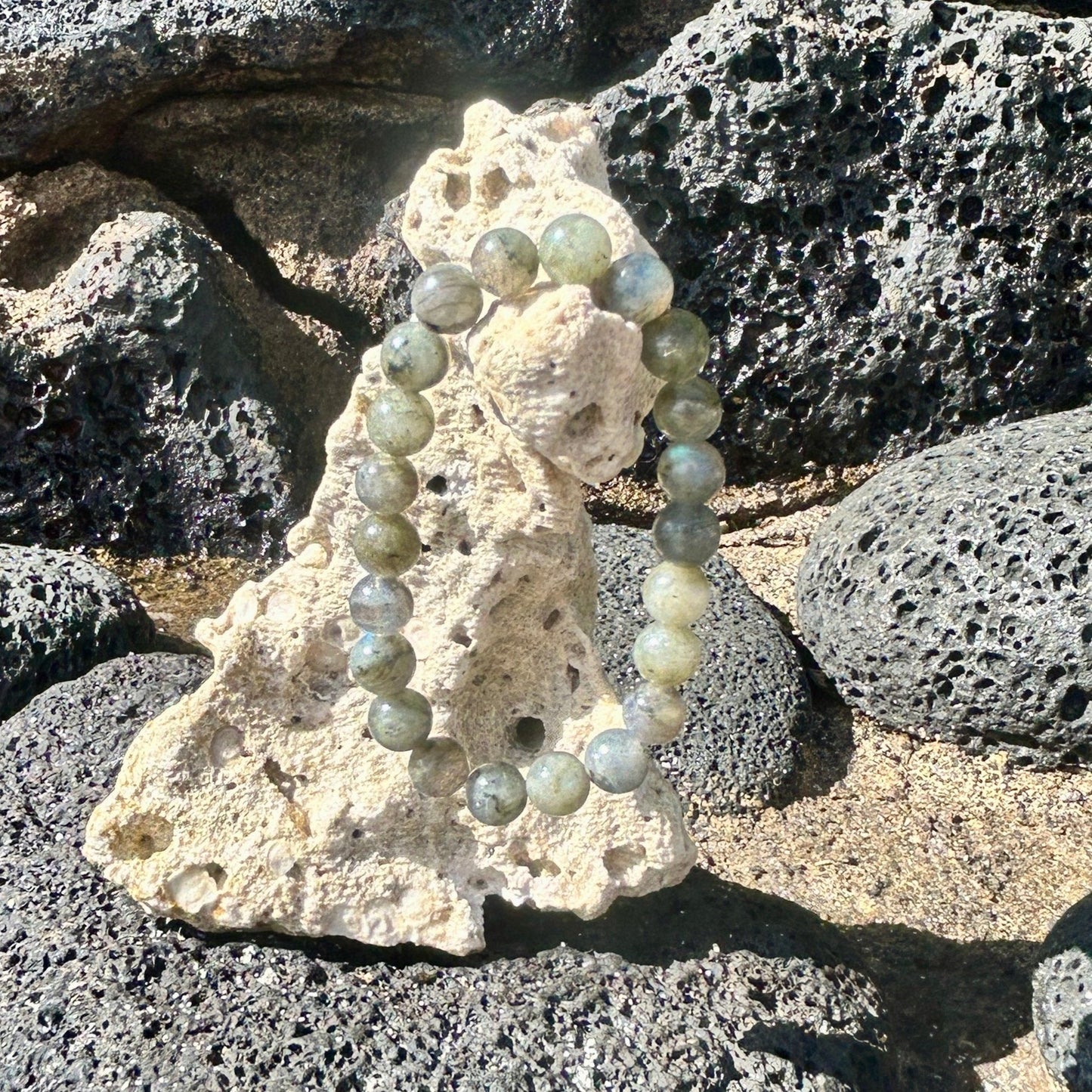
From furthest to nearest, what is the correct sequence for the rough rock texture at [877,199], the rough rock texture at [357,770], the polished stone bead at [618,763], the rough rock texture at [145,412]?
the rough rock texture at [145,412]
the rough rock texture at [877,199]
the rough rock texture at [357,770]
the polished stone bead at [618,763]

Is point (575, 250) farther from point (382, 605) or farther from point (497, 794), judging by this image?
point (497, 794)

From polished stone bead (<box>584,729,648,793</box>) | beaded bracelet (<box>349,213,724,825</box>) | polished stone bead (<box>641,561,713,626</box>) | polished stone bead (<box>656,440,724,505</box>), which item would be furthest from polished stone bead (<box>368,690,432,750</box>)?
polished stone bead (<box>656,440,724,505</box>)

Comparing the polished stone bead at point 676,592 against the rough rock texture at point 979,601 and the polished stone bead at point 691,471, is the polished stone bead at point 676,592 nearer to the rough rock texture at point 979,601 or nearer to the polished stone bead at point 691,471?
the polished stone bead at point 691,471

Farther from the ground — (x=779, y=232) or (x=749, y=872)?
(x=779, y=232)

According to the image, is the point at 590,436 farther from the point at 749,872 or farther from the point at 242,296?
the point at 242,296

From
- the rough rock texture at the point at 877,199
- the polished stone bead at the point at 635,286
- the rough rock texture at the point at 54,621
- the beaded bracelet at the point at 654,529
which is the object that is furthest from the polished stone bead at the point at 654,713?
the rough rock texture at the point at 877,199

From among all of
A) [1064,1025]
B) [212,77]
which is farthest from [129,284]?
[1064,1025]
